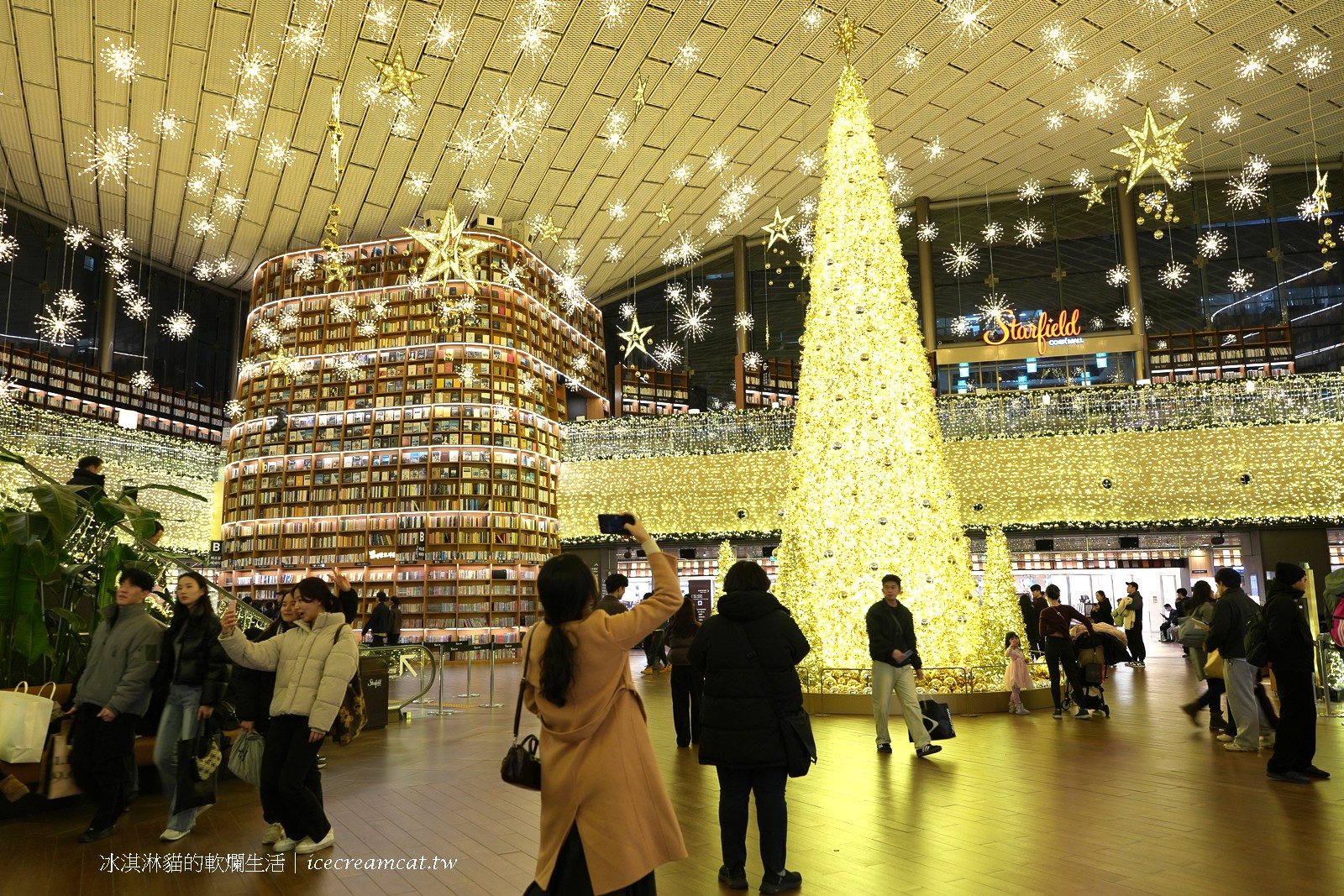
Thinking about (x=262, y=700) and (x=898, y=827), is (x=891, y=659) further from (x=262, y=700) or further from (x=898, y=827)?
(x=262, y=700)

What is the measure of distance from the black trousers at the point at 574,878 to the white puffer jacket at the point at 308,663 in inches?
60.4

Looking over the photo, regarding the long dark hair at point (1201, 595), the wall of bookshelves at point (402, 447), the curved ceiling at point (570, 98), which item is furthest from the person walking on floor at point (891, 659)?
the wall of bookshelves at point (402, 447)

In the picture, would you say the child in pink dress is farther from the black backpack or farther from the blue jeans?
the blue jeans

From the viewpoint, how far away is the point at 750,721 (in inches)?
108

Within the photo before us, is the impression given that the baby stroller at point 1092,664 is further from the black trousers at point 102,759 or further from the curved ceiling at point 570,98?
the curved ceiling at point 570,98

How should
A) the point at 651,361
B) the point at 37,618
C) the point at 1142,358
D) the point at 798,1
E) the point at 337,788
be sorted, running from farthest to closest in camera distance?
the point at 651,361 → the point at 1142,358 → the point at 798,1 → the point at 337,788 → the point at 37,618

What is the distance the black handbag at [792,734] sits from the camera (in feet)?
8.98

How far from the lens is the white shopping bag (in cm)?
346

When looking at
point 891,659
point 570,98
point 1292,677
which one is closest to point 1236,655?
point 1292,677

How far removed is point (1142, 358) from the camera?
1791 centimetres

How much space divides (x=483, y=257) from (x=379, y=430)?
347cm

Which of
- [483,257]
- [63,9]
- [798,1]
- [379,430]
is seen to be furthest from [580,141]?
[63,9]

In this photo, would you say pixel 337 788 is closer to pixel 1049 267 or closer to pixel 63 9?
pixel 63 9

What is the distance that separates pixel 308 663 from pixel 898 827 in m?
2.35
